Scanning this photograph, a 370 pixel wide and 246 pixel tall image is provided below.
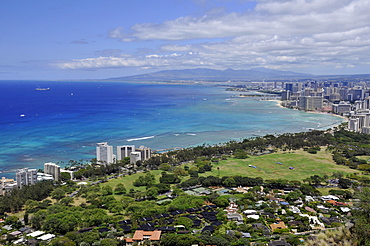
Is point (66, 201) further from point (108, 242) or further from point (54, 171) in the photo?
point (108, 242)

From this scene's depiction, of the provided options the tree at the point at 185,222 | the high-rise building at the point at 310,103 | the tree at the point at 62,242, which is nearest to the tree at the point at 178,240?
the tree at the point at 185,222

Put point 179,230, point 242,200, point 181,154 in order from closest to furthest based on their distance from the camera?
point 179,230, point 242,200, point 181,154

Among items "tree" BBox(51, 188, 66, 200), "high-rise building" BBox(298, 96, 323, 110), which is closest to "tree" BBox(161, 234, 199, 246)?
"tree" BBox(51, 188, 66, 200)

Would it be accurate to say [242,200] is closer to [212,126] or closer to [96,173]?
[96,173]

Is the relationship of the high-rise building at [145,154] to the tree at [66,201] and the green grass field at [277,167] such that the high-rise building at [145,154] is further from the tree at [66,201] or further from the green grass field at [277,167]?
the tree at [66,201]

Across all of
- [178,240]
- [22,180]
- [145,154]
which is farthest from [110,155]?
[178,240]

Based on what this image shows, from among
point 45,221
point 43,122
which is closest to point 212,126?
point 43,122

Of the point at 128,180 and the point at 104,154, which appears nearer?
the point at 128,180

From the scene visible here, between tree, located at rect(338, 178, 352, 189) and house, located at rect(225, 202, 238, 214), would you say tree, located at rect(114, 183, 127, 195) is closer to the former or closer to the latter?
house, located at rect(225, 202, 238, 214)
